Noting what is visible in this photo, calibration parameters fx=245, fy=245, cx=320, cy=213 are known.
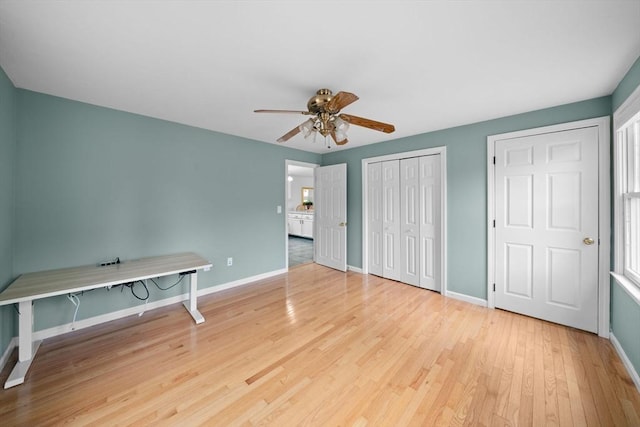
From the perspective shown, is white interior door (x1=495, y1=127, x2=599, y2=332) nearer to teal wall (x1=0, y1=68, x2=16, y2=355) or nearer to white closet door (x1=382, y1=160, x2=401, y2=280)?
white closet door (x1=382, y1=160, x2=401, y2=280)

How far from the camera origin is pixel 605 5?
124 cm

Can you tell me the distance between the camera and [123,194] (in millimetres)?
2711

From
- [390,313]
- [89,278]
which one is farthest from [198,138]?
[390,313]

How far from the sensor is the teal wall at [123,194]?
7.42 ft

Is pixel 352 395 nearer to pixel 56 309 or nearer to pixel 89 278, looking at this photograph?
pixel 89 278

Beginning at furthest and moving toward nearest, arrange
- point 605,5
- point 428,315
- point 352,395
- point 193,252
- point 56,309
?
point 193,252 → point 428,315 → point 56,309 → point 352,395 → point 605,5

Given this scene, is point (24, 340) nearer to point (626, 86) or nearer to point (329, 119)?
point (329, 119)

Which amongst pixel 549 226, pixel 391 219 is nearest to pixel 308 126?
pixel 391 219

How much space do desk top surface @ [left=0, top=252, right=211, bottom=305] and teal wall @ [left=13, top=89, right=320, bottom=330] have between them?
178mm

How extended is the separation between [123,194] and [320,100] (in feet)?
7.93

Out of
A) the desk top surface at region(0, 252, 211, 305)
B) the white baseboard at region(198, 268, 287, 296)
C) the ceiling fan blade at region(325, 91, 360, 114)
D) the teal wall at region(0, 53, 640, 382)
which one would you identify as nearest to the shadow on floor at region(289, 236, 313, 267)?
the white baseboard at region(198, 268, 287, 296)

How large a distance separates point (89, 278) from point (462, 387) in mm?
3111

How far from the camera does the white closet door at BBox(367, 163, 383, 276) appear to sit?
13.3 feet

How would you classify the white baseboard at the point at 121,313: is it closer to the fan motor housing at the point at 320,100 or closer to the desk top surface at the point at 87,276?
the desk top surface at the point at 87,276
